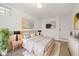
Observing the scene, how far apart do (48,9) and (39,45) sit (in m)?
0.78

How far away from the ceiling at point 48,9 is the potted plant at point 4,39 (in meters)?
0.58

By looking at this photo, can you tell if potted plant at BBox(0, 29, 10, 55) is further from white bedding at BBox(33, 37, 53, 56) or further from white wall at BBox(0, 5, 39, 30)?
white bedding at BBox(33, 37, 53, 56)

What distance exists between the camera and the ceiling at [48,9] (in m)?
1.99

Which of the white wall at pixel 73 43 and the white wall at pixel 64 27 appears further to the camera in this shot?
the white wall at pixel 64 27

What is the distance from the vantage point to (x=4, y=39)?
1.97 m

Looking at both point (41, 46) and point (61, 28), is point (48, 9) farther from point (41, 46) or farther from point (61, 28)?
point (41, 46)

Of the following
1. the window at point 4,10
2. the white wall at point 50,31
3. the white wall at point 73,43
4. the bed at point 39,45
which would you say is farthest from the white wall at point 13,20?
the white wall at point 73,43

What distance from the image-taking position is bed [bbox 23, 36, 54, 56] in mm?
1937

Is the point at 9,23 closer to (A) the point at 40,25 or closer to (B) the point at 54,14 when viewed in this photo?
(A) the point at 40,25

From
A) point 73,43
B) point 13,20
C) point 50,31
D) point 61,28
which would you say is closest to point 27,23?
point 13,20

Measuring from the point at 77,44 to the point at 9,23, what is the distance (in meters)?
1.41

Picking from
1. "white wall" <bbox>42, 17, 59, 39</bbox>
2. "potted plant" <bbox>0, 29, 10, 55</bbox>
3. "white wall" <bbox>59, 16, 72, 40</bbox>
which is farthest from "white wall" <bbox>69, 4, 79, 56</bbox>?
"potted plant" <bbox>0, 29, 10, 55</bbox>

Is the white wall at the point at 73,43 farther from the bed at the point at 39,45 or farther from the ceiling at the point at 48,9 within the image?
the bed at the point at 39,45

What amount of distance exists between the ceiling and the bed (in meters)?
0.51
